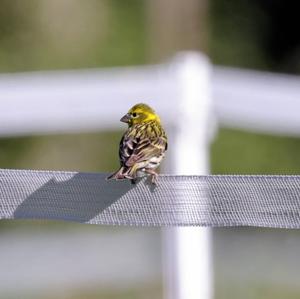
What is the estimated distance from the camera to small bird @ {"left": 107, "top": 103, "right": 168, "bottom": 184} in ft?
10.0

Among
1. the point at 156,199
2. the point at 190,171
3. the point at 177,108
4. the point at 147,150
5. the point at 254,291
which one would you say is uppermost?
the point at 254,291

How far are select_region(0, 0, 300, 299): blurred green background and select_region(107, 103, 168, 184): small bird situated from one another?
4693 mm

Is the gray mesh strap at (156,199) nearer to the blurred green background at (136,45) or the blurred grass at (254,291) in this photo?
the blurred grass at (254,291)

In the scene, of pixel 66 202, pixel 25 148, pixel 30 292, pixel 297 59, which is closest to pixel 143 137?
pixel 66 202

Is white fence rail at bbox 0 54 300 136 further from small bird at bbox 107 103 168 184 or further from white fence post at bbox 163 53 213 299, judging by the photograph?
small bird at bbox 107 103 168 184

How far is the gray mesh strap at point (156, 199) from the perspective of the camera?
2.71m

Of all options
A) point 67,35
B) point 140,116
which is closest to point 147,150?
point 140,116

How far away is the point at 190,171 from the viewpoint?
4965 millimetres

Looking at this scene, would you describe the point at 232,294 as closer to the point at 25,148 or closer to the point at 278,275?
the point at 278,275

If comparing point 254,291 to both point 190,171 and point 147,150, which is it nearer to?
point 190,171

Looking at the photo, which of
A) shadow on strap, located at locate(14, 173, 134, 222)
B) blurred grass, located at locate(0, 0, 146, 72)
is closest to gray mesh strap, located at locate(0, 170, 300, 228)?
shadow on strap, located at locate(14, 173, 134, 222)

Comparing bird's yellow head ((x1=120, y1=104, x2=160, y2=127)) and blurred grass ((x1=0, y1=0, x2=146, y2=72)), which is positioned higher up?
blurred grass ((x1=0, y1=0, x2=146, y2=72))

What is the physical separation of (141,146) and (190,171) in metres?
1.57

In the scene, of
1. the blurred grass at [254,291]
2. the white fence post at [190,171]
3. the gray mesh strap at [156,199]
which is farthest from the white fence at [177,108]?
the gray mesh strap at [156,199]
